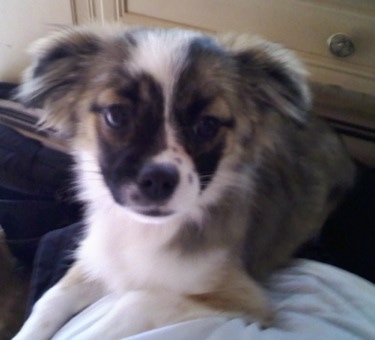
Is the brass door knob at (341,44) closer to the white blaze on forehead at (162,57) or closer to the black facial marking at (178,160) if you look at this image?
the white blaze on forehead at (162,57)

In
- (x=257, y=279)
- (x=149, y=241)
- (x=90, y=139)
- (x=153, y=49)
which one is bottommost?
(x=257, y=279)

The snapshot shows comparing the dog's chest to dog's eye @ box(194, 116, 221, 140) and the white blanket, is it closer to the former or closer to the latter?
the white blanket

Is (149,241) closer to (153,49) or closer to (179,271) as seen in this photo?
(179,271)

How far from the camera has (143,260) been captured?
1276 millimetres

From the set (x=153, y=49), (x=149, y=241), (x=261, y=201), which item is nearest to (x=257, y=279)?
(x=261, y=201)

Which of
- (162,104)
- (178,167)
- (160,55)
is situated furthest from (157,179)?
(160,55)

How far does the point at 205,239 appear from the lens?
49.3 inches

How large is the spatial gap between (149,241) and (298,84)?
19.9 inches

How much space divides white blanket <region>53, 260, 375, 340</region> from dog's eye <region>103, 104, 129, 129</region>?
443 mm

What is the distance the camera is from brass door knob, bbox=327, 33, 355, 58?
1367mm

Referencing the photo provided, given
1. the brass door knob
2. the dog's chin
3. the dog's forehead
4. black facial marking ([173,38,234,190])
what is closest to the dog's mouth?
the dog's chin

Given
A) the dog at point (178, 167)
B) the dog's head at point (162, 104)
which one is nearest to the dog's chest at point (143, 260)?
the dog at point (178, 167)

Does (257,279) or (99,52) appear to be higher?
(99,52)

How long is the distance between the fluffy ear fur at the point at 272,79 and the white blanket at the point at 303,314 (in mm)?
407
